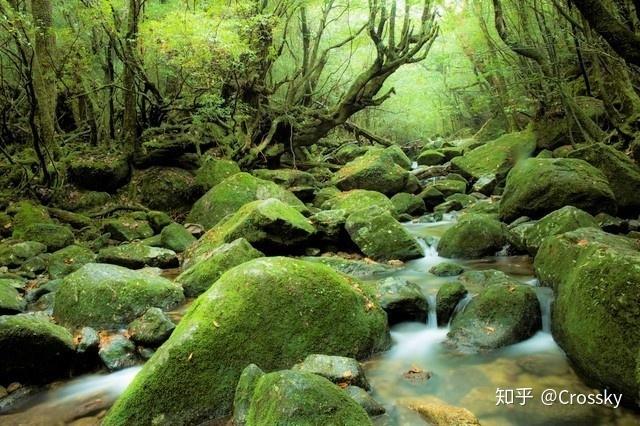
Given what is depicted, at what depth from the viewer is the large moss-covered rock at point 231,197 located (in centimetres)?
1120

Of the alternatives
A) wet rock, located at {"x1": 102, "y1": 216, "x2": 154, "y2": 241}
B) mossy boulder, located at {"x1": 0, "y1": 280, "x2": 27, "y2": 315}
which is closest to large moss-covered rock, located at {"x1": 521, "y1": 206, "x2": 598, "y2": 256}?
mossy boulder, located at {"x1": 0, "y1": 280, "x2": 27, "y2": 315}

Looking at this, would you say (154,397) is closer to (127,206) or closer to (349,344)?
(349,344)

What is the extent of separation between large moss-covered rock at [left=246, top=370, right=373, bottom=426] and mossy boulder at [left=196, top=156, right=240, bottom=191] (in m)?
10.2

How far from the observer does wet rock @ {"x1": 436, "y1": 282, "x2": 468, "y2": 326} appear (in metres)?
5.38

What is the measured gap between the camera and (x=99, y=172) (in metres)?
12.4

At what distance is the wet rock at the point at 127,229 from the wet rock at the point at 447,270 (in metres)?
6.69

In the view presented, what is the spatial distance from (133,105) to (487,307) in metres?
11.4

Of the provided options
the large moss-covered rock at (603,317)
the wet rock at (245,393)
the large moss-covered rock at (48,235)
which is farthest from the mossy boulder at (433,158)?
the wet rock at (245,393)

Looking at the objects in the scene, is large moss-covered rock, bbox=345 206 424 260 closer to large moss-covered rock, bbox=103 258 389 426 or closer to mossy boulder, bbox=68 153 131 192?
large moss-covered rock, bbox=103 258 389 426

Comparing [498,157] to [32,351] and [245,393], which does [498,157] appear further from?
[32,351]

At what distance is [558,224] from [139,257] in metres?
6.99

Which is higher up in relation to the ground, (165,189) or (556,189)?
(556,189)

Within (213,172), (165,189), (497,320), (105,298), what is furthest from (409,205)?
(105,298)

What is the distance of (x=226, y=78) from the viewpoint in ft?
44.9
